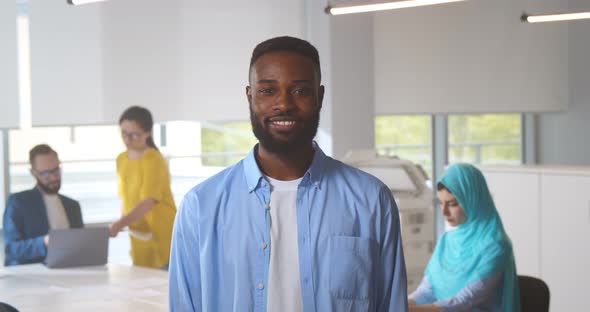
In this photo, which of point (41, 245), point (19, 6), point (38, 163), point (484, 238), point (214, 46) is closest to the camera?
point (484, 238)

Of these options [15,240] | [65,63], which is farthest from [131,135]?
[65,63]

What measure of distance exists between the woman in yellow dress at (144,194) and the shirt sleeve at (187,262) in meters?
3.38

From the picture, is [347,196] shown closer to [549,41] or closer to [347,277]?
[347,277]

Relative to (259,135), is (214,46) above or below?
above

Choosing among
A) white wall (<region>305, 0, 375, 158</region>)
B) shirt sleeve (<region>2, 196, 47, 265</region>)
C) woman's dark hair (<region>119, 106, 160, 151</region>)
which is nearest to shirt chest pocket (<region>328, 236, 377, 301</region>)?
shirt sleeve (<region>2, 196, 47, 265</region>)

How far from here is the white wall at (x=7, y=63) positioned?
19.0 feet

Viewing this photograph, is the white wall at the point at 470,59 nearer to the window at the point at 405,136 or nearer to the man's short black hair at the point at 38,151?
→ the window at the point at 405,136

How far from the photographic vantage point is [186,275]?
1.57 metres

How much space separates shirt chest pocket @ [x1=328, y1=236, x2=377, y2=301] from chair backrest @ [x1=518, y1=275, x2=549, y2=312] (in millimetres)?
Answer: 1767

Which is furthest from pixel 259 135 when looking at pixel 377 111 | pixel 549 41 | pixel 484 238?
pixel 549 41

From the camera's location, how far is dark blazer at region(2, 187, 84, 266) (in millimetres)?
4395

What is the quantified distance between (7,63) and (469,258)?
3947mm

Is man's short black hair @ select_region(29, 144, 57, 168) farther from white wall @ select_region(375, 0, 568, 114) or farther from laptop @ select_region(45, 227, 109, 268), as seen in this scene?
white wall @ select_region(375, 0, 568, 114)

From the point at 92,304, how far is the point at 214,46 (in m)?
3.89
